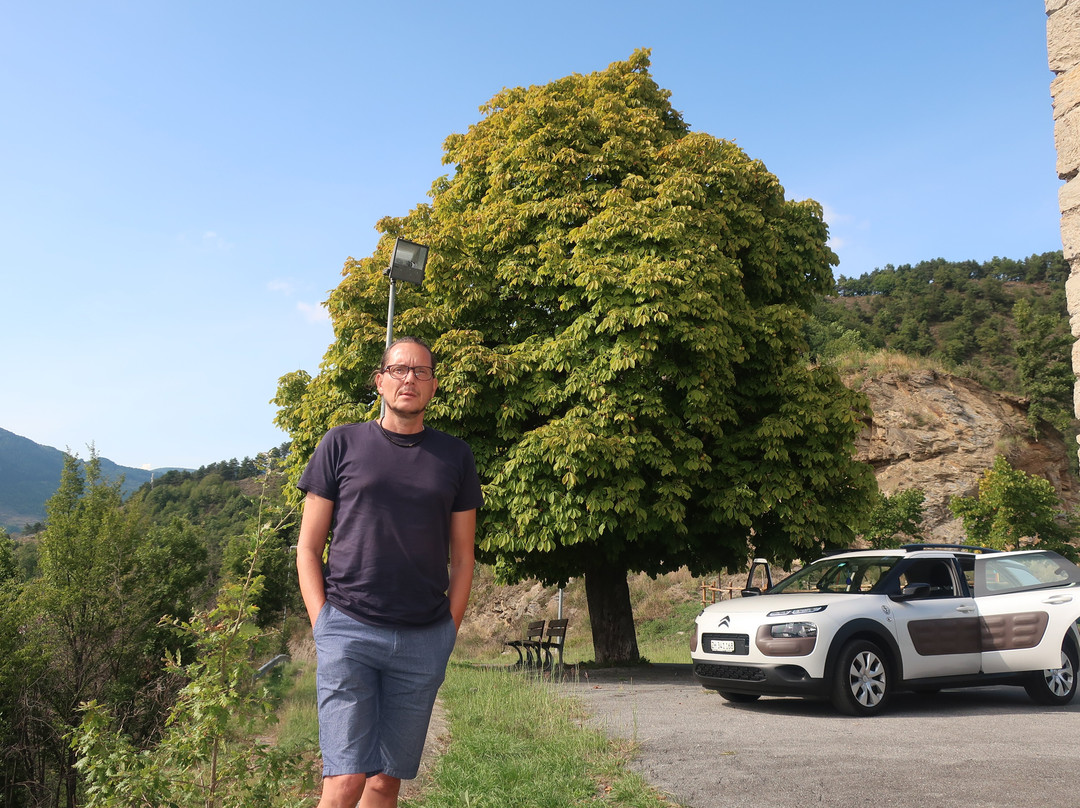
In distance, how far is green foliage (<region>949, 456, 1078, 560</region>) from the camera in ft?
87.6

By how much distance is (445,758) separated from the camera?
19.7ft

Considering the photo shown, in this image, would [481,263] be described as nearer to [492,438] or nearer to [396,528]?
[492,438]

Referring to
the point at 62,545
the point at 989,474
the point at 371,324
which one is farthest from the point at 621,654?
the point at 62,545

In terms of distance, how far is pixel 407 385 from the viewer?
324 centimetres

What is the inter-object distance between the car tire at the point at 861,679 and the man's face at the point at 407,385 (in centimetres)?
678

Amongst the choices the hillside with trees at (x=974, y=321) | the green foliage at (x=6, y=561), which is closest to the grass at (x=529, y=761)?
the green foliage at (x=6, y=561)

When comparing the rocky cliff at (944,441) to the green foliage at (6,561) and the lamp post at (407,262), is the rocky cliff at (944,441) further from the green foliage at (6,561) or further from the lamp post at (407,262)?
the green foliage at (6,561)

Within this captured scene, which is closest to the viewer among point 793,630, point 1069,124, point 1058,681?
point 1069,124

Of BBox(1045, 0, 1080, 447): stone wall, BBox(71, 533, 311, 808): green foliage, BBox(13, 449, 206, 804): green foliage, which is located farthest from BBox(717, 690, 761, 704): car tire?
BBox(13, 449, 206, 804): green foliage

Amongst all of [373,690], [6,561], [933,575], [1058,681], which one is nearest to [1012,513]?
[1058,681]

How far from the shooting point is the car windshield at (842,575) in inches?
370

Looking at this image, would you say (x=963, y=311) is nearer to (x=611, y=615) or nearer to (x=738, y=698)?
(x=611, y=615)

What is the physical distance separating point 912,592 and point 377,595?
25.1 feet

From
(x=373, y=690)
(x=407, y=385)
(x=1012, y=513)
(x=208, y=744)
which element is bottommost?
(x=208, y=744)
